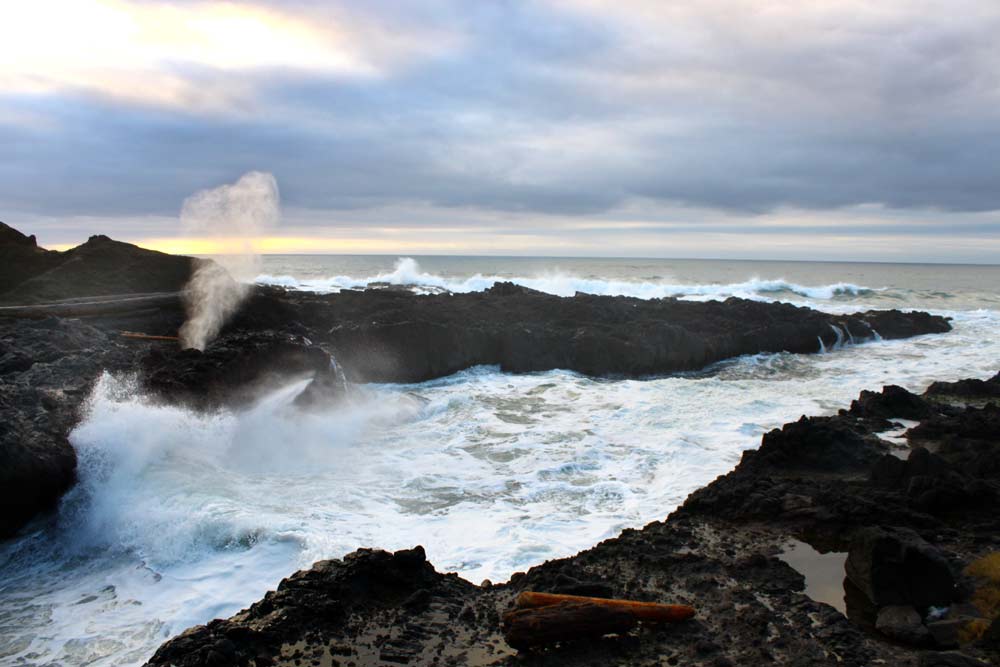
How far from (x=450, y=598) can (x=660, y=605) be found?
4.83 ft

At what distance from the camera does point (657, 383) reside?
14805 millimetres

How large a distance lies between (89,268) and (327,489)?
12645 mm

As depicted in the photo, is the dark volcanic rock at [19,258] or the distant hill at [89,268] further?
the dark volcanic rock at [19,258]

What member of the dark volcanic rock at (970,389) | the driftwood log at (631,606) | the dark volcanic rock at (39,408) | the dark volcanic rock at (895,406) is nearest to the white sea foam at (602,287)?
the dark volcanic rock at (970,389)

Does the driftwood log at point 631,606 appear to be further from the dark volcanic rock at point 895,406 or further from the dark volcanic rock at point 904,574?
the dark volcanic rock at point 895,406

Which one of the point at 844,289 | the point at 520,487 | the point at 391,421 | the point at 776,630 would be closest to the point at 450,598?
the point at 776,630

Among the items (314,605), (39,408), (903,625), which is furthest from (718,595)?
(39,408)

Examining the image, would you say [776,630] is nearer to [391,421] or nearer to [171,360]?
[391,421]

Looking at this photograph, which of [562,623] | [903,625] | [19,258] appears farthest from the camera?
[19,258]

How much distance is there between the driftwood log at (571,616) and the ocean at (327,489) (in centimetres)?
134

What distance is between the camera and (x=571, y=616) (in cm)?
427

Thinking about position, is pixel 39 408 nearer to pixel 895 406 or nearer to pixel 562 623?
pixel 562 623

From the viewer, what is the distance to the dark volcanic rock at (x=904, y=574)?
4.68m

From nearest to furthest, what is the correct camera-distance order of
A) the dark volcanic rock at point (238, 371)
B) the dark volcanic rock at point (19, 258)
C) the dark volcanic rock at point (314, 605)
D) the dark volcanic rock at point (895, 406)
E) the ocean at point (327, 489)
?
the dark volcanic rock at point (314, 605)
the ocean at point (327, 489)
the dark volcanic rock at point (238, 371)
the dark volcanic rock at point (895, 406)
the dark volcanic rock at point (19, 258)
